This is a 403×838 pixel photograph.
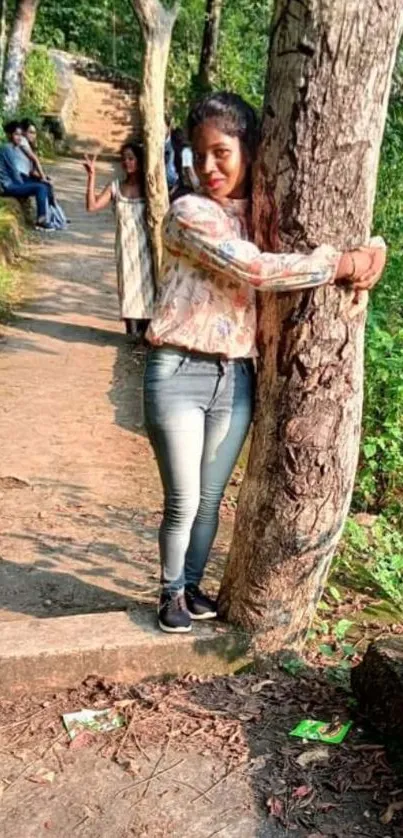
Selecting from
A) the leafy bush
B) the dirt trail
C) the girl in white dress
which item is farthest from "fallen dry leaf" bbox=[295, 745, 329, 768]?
the dirt trail

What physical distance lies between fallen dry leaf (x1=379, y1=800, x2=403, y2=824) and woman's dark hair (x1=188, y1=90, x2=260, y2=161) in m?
1.84

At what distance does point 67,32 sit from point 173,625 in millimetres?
25167

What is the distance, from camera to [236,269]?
2344 mm

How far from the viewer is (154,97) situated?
6.69 m

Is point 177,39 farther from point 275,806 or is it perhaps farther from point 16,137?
point 275,806

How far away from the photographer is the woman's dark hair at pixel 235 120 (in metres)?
2.43

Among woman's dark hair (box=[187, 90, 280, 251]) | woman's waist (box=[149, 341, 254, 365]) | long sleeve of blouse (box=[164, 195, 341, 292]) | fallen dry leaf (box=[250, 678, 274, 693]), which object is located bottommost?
fallen dry leaf (box=[250, 678, 274, 693])

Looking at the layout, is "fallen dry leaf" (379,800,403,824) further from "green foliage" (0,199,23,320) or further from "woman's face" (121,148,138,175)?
"green foliage" (0,199,23,320)

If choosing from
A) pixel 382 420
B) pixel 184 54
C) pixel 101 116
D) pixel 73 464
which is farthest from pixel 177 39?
pixel 382 420

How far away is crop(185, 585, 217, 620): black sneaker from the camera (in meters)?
3.04

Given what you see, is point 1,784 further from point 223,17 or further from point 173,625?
point 223,17

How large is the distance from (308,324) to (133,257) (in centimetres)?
476

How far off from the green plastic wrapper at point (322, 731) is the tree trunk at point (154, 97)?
4.30m

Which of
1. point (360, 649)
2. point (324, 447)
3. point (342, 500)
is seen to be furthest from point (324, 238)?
point (360, 649)
